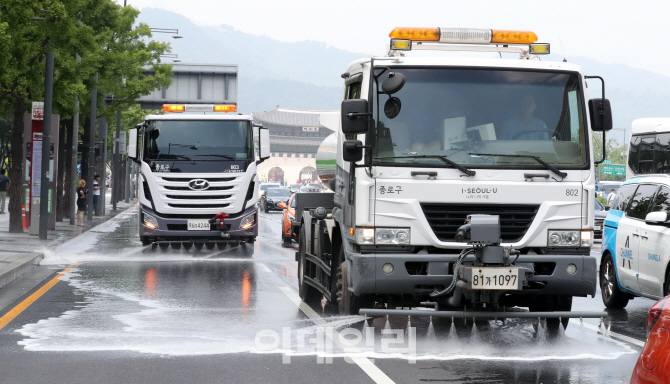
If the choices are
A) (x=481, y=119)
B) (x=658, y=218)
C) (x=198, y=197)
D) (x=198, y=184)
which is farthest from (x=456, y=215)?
(x=198, y=197)

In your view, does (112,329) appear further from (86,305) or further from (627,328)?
(627,328)

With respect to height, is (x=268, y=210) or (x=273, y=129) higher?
(x=273, y=129)

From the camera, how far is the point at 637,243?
11.2 meters

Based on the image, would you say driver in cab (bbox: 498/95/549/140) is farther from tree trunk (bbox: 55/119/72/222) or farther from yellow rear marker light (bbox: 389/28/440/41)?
tree trunk (bbox: 55/119/72/222)

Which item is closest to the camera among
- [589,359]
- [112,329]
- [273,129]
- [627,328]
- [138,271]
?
[589,359]

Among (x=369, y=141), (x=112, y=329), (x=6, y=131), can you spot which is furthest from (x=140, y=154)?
(x=6, y=131)

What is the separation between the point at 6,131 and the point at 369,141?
50.8 meters

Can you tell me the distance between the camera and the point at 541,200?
8.43 meters

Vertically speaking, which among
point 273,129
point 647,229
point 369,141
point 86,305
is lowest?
point 86,305

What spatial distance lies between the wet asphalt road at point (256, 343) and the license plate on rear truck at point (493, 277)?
23.6 inches

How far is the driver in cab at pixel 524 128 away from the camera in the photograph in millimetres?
8484

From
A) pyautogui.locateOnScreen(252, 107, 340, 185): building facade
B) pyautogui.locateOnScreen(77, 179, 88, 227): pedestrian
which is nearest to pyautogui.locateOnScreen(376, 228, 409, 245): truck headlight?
pyautogui.locateOnScreen(77, 179, 88, 227): pedestrian

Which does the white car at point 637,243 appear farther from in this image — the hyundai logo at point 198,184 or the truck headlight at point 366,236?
the hyundai logo at point 198,184

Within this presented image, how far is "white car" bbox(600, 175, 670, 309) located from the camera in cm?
1033
